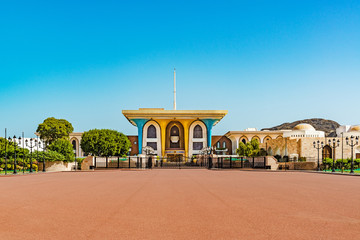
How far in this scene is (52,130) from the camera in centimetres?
6388

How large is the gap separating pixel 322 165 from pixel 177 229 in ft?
134

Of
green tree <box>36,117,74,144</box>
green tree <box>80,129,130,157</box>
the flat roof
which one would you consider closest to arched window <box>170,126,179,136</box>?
the flat roof

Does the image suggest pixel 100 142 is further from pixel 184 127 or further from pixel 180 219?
pixel 180 219

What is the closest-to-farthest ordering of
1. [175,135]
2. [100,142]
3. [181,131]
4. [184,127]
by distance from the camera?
1. [100,142]
2. [184,127]
3. [181,131]
4. [175,135]

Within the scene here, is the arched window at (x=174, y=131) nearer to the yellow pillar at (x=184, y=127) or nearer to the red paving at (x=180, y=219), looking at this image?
the yellow pillar at (x=184, y=127)

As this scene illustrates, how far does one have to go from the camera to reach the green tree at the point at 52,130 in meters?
63.7

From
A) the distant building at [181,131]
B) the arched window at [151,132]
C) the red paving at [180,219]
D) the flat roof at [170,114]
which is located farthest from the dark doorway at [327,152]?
the red paving at [180,219]

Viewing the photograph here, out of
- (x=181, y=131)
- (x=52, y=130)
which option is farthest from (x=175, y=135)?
(x=52, y=130)

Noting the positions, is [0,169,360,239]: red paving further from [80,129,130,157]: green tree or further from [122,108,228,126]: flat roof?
[122,108,228,126]: flat roof

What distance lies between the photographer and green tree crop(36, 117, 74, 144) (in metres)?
63.7

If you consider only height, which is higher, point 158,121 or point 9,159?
point 158,121

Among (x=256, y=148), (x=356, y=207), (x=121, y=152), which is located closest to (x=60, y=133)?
(x=121, y=152)

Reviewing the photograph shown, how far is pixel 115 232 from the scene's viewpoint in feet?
19.4

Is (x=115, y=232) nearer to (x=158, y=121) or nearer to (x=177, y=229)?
(x=177, y=229)
